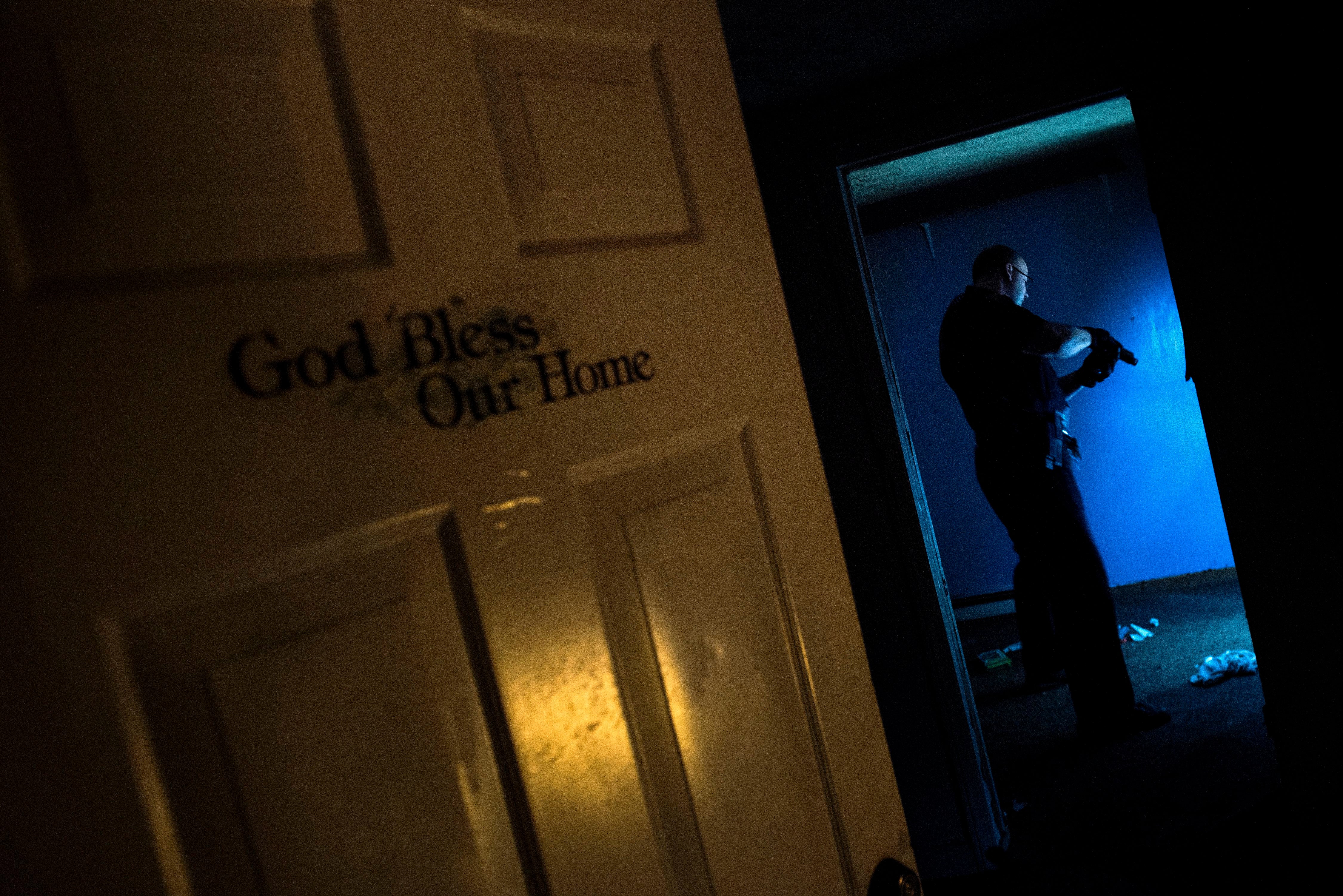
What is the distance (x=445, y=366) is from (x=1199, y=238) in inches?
86.2

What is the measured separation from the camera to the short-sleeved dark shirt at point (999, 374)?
3568mm

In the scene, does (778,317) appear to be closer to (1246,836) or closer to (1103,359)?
(1246,836)

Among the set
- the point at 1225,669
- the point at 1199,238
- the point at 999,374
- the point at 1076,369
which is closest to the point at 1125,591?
the point at 1076,369

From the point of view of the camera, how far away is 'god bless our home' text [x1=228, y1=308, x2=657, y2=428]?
63cm

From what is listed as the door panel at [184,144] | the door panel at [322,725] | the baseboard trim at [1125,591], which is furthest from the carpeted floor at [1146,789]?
the door panel at [184,144]

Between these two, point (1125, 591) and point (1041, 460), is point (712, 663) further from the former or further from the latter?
point (1125, 591)

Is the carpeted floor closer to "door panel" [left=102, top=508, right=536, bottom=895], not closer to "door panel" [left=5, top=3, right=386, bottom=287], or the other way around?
"door panel" [left=102, top=508, right=536, bottom=895]

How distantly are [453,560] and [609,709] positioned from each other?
0.21 metres

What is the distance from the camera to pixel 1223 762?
3.03 metres

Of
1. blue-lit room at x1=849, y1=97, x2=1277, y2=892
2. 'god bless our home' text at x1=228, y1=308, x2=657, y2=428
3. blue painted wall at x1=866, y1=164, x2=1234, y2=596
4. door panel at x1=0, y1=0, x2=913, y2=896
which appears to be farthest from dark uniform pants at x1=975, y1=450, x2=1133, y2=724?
'god bless our home' text at x1=228, y1=308, x2=657, y2=428

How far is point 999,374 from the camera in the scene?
369 cm

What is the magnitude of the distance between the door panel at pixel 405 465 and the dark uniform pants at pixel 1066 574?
2806 millimetres

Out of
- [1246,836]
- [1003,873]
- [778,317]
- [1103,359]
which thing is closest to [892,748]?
[1003,873]

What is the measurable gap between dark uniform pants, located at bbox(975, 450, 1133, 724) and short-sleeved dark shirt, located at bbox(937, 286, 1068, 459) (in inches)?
4.2
